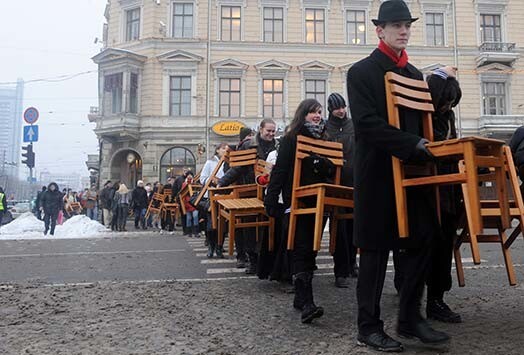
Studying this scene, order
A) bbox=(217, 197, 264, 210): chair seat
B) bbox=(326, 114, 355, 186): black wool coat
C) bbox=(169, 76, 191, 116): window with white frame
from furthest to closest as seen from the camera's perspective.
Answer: bbox=(169, 76, 191, 116): window with white frame < bbox=(326, 114, 355, 186): black wool coat < bbox=(217, 197, 264, 210): chair seat

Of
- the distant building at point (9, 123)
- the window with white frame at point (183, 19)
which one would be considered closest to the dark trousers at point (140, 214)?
the window with white frame at point (183, 19)

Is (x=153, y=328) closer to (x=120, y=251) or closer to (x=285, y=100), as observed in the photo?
(x=120, y=251)

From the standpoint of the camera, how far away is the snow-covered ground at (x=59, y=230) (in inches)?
570

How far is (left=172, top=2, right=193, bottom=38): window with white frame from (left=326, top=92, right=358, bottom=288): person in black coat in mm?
24516

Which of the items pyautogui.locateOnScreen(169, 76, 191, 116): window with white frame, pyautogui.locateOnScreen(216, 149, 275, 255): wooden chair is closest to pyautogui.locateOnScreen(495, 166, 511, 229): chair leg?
pyautogui.locateOnScreen(216, 149, 275, 255): wooden chair

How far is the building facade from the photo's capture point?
2755cm

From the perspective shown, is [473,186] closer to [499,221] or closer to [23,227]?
[499,221]

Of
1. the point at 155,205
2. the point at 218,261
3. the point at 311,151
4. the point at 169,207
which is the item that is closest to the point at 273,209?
the point at 311,151

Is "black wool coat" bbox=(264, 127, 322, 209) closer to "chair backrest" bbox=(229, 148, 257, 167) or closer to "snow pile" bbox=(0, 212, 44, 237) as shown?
"chair backrest" bbox=(229, 148, 257, 167)

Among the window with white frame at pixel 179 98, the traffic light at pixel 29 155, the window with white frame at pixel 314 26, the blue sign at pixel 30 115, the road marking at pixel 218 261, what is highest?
the window with white frame at pixel 314 26

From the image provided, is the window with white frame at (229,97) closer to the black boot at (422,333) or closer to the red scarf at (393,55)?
the red scarf at (393,55)

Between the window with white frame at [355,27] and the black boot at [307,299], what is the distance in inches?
1079

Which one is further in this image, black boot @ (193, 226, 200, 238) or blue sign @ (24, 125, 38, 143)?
blue sign @ (24, 125, 38, 143)

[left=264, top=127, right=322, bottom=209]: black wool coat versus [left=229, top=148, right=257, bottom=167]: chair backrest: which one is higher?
[left=229, top=148, right=257, bottom=167]: chair backrest
